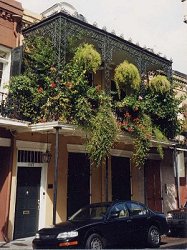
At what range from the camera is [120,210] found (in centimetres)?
923

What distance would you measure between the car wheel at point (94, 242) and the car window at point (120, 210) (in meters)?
0.96

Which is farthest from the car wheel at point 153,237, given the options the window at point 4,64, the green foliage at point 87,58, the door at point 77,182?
the window at point 4,64

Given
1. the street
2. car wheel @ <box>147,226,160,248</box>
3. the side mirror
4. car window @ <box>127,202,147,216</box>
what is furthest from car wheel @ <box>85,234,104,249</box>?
car wheel @ <box>147,226,160,248</box>

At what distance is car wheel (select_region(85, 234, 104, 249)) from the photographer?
7871 millimetres

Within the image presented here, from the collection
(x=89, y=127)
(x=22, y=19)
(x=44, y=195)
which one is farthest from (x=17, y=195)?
(x=22, y=19)

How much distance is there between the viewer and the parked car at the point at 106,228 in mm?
7822

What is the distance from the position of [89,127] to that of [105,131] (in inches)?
22.3


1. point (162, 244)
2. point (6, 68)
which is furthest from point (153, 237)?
point (6, 68)

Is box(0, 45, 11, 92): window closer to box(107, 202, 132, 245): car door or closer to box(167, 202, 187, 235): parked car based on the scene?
box(107, 202, 132, 245): car door

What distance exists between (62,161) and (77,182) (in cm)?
120

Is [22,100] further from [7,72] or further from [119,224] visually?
[119,224]

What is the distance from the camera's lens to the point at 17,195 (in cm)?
1138

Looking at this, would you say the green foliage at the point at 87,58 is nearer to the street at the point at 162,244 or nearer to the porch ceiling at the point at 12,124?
the porch ceiling at the point at 12,124

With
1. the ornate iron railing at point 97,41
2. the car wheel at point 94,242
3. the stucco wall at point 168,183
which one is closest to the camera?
the car wheel at point 94,242
